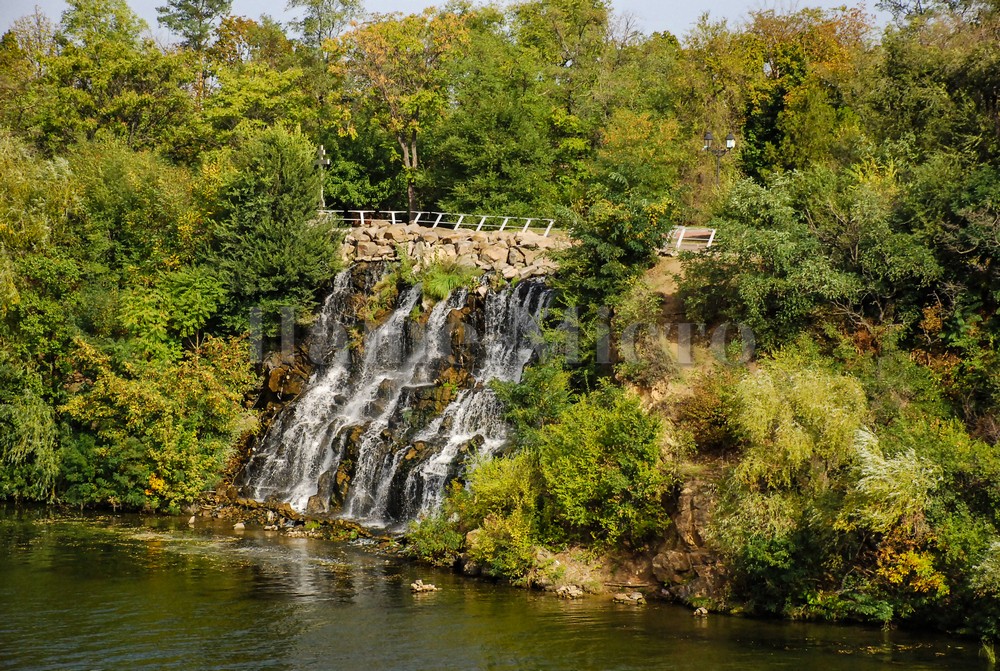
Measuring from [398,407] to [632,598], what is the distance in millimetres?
13465

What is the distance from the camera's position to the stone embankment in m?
40.4

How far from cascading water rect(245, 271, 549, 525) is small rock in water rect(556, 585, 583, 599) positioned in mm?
6721

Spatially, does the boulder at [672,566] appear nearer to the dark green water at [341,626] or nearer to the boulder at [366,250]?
the dark green water at [341,626]

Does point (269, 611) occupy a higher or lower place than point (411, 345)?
lower

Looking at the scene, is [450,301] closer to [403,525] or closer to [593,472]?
[403,525]

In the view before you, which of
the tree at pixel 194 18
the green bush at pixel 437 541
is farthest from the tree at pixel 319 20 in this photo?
the green bush at pixel 437 541

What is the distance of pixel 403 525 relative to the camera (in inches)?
1284

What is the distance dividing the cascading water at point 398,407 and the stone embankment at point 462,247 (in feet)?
6.07

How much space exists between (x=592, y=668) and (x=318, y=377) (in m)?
21.7

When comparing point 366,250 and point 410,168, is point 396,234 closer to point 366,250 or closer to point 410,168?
point 366,250

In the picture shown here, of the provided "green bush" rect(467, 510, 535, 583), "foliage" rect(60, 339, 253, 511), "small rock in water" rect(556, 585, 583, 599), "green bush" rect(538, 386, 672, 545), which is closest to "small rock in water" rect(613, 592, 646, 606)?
"small rock in water" rect(556, 585, 583, 599)

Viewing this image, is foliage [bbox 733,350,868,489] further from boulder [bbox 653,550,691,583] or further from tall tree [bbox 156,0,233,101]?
tall tree [bbox 156,0,233,101]

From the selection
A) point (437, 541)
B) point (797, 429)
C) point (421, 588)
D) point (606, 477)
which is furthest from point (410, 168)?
point (797, 429)

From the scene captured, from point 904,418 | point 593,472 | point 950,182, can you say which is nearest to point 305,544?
point 593,472
